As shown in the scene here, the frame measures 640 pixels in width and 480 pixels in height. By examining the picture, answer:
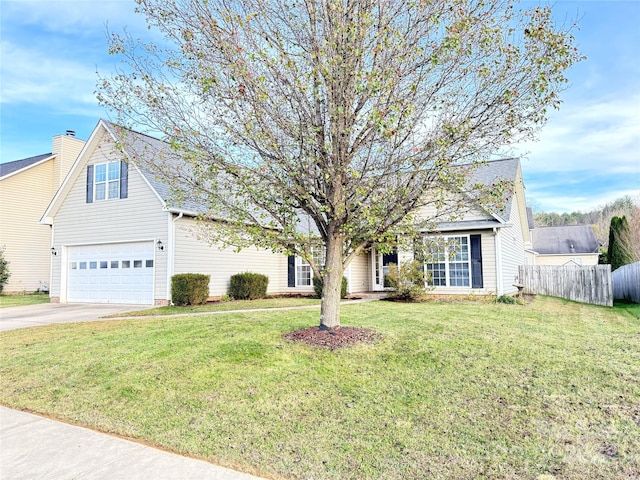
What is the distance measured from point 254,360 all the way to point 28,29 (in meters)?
10.3

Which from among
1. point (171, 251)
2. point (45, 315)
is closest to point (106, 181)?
point (171, 251)

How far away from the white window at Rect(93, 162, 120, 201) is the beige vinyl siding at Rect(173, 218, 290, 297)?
3379 mm

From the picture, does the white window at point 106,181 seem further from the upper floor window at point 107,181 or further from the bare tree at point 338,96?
the bare tree at point 338,96

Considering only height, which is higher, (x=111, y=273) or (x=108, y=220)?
(x=108, y=220)

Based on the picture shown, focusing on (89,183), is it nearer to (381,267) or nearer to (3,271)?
(3,271)

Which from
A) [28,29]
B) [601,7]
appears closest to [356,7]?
[601,7]

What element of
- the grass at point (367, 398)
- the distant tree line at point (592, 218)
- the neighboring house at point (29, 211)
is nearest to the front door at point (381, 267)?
the grass at point (367, 398)

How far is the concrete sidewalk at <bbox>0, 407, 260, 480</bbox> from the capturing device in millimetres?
3062

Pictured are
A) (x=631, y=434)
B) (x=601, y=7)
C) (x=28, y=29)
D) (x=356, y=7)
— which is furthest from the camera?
(x=28, y=29)

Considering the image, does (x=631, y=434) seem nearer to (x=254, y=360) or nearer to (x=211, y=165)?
(x=254, y=360)

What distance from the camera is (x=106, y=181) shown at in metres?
15.7

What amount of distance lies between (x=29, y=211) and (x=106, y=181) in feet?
32.7

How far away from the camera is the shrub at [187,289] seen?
13.5 meters

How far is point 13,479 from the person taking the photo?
3.07m
